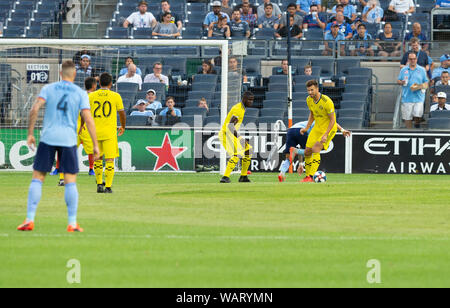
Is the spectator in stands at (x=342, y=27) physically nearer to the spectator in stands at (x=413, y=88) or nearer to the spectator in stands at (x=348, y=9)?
the spectator in stands at (x=348, y=9)

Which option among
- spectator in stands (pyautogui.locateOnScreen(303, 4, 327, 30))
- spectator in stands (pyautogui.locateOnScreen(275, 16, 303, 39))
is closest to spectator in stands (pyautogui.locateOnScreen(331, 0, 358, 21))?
spectator in stands (pyautogui.locateOnScreen(303, 4, 327, 30))

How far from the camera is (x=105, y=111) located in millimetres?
17656

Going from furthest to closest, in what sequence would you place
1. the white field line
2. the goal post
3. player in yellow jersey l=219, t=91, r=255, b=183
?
the goal post, player in yellow jersey l=219, t=91, r=255, b=183, the white field line

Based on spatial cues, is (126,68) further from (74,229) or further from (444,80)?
(74,229)

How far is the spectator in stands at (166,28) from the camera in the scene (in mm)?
28391

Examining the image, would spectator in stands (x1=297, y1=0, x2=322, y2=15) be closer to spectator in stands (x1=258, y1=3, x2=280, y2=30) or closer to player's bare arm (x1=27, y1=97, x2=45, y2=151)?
spectator in stands (x1=258, y1=3, x2=280, y2=30)

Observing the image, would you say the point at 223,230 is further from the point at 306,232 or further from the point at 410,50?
the point at 410,50

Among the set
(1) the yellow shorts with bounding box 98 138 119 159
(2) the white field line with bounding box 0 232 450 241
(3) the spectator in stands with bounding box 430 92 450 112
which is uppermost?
(3) the spectator in stands with bounding box 430 92 450 112

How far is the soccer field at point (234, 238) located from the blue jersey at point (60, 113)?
1.14m

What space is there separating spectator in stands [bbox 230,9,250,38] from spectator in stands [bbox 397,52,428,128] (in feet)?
16.9

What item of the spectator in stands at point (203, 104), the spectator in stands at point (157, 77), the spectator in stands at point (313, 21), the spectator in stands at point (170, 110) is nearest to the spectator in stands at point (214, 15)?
the spectator in stands at point (313, 21)

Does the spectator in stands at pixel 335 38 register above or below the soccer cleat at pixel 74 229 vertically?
above

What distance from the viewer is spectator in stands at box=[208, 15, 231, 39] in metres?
Answer: 28.2
